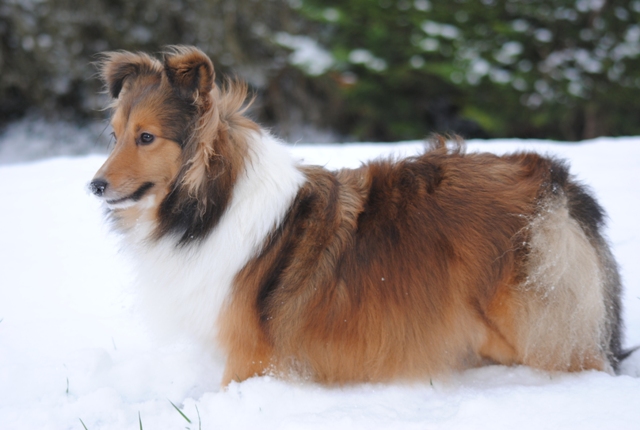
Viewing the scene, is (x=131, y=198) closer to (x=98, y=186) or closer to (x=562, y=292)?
(x=98, y=186)

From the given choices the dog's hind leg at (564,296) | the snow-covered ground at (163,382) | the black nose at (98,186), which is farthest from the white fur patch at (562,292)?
the black nose at (98,186)

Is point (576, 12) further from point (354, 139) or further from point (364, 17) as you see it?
point (354, 139)

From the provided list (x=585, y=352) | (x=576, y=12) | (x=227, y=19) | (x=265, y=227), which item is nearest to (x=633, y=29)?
(x=576, y=12)

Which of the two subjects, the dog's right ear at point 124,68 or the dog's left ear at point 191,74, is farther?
A: the dog's right ear at point 124,68

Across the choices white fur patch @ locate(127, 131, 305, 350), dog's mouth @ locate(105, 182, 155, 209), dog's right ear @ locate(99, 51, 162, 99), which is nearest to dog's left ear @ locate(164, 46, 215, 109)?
dog's right ear @ locate(99, 51, 162, 99)

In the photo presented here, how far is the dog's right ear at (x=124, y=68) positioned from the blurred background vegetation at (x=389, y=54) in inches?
284

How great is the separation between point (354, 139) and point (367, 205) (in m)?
9.46

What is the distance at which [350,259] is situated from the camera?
2762 millimetres

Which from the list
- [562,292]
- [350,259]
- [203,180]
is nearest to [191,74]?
[203,180]

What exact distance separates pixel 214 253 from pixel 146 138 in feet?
2.21

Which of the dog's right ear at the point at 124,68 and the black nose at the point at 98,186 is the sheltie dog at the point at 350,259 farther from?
the dog's right ear at the point at 124,68

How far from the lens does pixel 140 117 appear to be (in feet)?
9.12

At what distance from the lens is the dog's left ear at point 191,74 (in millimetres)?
2711

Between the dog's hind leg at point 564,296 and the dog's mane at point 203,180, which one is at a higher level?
the dog's mane at point 203,180
